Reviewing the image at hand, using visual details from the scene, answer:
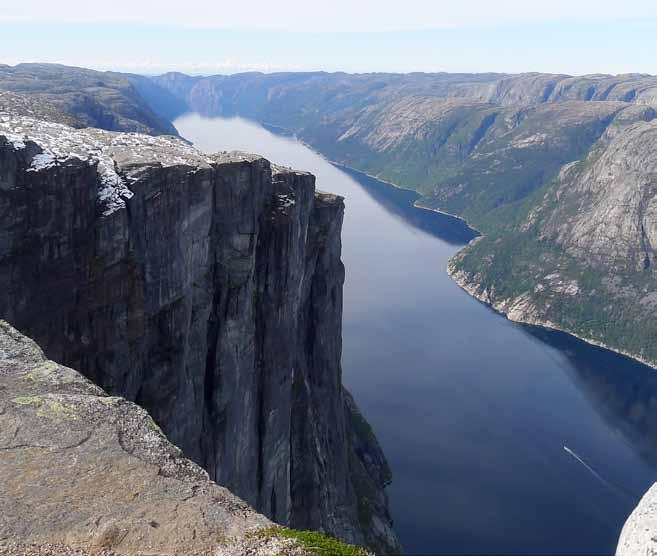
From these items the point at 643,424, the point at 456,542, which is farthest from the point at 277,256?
the point at 643,424

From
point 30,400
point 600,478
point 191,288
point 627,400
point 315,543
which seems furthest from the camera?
point 627,400

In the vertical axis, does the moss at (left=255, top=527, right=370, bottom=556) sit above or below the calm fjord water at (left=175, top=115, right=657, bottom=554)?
above

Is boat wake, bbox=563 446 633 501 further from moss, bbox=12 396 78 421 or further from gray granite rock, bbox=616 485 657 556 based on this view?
moss, bbox=12 396 78 421

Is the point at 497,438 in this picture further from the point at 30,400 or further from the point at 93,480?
the point at 93,480

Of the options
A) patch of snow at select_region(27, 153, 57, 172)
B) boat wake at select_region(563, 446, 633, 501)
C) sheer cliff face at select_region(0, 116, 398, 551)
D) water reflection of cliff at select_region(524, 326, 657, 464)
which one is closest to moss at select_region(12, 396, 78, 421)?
sheer cliff face at select_region(0, 116, 398, 551)

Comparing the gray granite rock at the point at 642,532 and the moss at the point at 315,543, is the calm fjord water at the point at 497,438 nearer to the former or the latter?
the moss at the point at 315,543

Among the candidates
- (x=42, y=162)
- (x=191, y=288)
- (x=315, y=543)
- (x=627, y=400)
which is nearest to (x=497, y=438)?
(x=627, y=400)
